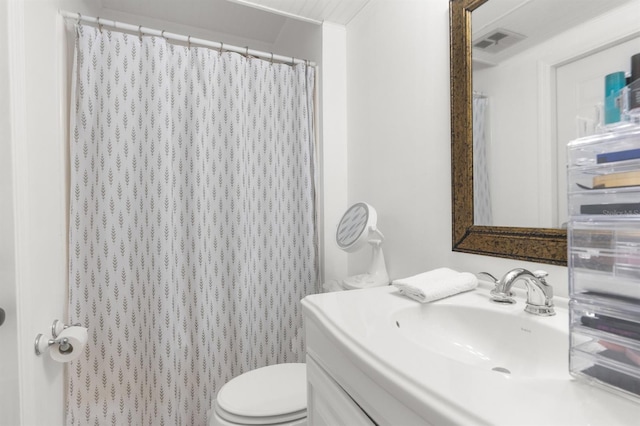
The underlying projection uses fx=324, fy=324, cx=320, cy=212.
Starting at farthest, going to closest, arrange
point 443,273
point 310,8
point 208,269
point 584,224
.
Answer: point 310,8, point 208,269, point 443,273, point 584,224

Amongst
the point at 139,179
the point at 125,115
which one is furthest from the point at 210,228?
the point at 125,115

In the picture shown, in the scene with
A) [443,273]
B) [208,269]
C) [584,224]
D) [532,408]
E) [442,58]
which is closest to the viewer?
[532,408]

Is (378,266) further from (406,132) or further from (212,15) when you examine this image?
(212,15)

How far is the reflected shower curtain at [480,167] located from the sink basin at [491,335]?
0.94 ft

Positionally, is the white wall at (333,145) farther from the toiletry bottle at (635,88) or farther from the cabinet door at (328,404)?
the toiletry bottle at (635,88)

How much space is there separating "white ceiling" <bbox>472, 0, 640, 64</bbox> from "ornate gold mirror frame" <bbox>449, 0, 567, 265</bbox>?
0.04 m

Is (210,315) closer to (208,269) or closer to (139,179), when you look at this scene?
(208,269)

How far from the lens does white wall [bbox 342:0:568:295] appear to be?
3.83ft

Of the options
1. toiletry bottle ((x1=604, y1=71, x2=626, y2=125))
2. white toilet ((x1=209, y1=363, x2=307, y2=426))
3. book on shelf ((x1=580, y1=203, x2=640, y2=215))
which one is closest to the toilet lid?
white toilet ((x1=209, y1=363, x2=307, y2=426))

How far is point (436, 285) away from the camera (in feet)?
2.91

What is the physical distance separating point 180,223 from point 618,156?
1507 millimetres

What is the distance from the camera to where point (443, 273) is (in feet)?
3.15

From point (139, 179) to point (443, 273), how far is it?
4.34 ft

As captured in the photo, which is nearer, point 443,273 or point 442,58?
point 443,273
